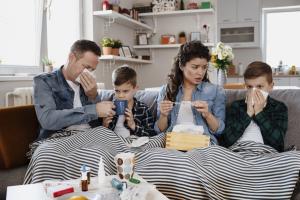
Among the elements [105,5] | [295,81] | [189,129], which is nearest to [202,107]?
[189,129]

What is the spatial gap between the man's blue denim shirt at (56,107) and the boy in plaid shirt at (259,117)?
2.62 feet

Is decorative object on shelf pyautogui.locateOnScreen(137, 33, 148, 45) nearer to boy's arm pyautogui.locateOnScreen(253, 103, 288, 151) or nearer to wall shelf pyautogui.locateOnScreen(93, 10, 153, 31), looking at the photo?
wall shelf pyautogui.locateOnScreen(93, 10, 153, 31)

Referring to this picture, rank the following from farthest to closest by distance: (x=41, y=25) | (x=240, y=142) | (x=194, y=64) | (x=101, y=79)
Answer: (x=101, y=79) < (x=41, y=25) < (x=194, y=64) < (x=240, y=142)

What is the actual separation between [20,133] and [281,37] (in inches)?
212

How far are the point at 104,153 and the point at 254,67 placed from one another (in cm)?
96

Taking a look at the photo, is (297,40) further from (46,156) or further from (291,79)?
(46,156)

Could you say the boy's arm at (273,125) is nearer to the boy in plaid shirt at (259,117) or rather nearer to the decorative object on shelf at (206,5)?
the boy in plaid shirt at (259,117)

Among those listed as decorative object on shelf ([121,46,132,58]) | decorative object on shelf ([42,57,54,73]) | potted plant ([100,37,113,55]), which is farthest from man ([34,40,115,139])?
decorative object on shelf ([121,46,132,58])

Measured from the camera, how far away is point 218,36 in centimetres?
553

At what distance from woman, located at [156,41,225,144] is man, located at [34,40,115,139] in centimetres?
37

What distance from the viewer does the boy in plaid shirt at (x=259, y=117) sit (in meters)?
1.75

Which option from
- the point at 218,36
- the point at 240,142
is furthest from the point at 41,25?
the point at 218,36

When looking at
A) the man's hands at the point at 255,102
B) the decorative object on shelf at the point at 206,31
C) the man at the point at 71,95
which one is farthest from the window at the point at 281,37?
the man at the point at 71,95

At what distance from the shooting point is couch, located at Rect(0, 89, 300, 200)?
67.7 inches
